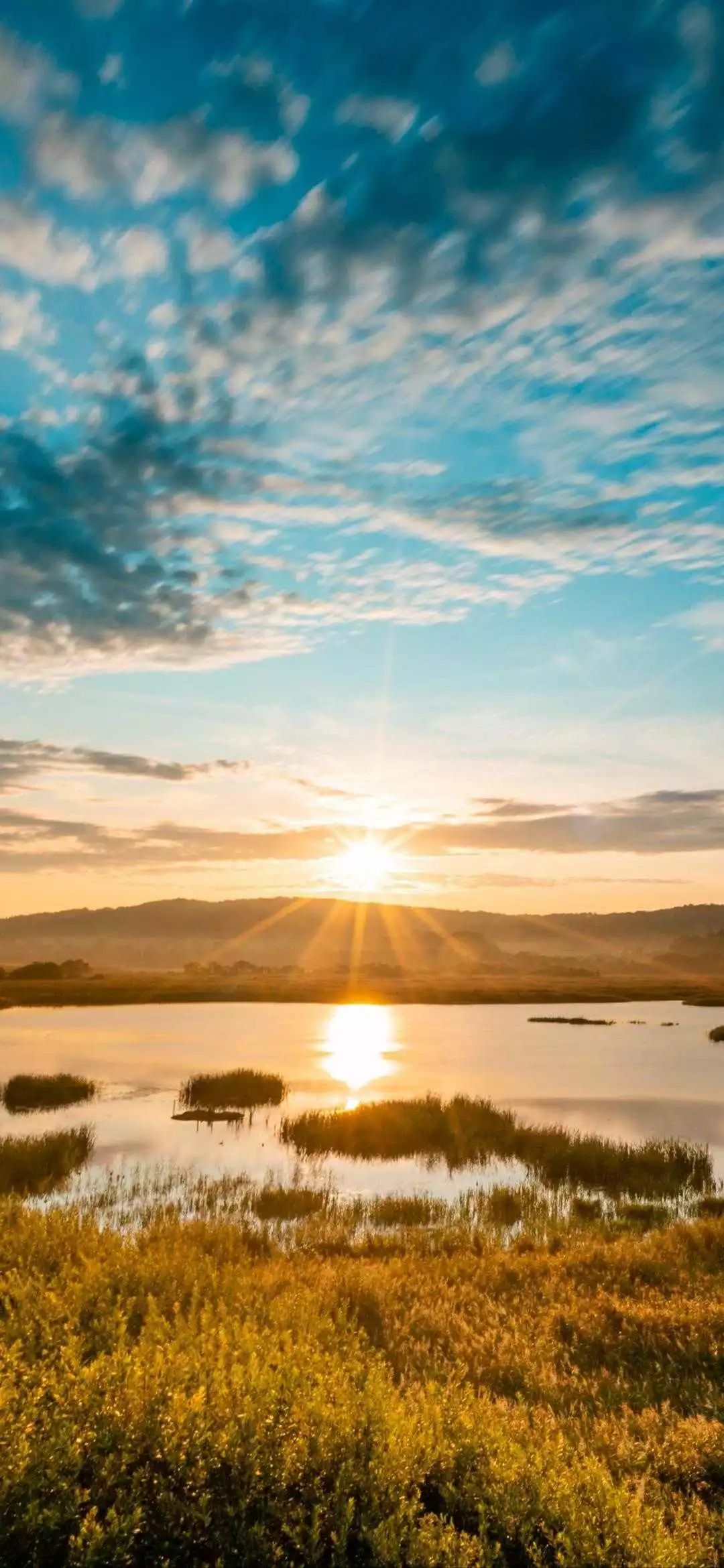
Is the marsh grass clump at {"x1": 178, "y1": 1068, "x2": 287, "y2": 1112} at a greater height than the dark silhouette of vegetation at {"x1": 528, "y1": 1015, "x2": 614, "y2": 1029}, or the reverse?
the marsh grass clump at {"x1": 178, "y1": 1068, "x2": 287, "y2": 1112}

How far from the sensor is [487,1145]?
109 ft

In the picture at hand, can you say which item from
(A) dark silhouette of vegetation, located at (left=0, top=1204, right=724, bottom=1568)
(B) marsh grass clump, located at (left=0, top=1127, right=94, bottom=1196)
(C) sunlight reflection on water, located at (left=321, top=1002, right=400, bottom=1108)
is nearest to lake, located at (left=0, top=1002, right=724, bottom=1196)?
(C) sunlight reflection on water, located at (left=321, top=1002, right=400, bottom=1108)

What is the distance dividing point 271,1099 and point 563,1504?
3687 centimetres

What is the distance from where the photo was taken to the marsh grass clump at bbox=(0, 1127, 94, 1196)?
84.3ft

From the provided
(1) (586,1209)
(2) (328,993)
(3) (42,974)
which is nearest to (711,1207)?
(1) (586,1209)

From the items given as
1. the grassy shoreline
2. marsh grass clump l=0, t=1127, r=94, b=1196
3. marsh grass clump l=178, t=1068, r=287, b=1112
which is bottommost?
the grassy shoreline

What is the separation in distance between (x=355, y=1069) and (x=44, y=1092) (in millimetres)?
20104

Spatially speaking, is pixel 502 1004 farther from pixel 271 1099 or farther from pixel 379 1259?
pixel 379 1259

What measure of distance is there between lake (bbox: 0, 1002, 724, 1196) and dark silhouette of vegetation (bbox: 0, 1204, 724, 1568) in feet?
44.0

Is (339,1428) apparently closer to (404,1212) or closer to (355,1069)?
(404,1212)

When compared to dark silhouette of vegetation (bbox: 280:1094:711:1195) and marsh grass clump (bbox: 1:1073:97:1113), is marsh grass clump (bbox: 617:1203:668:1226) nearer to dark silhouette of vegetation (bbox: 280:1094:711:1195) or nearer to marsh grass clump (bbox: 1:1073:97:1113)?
dark silhouette of vegetation (bbox: 280:1094:711:1195)

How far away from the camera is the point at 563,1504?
7.80m

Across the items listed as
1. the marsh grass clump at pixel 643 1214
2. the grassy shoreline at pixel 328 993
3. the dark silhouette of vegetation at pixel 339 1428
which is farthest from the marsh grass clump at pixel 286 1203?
the grassy shoreline at pixel 328 993

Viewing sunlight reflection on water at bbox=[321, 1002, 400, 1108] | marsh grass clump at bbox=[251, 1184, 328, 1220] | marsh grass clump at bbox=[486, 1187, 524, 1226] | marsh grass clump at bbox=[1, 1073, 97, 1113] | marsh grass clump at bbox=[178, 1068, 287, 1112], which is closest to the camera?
marsh grass clump at bbox=[251, 1184, 328, 1220]
